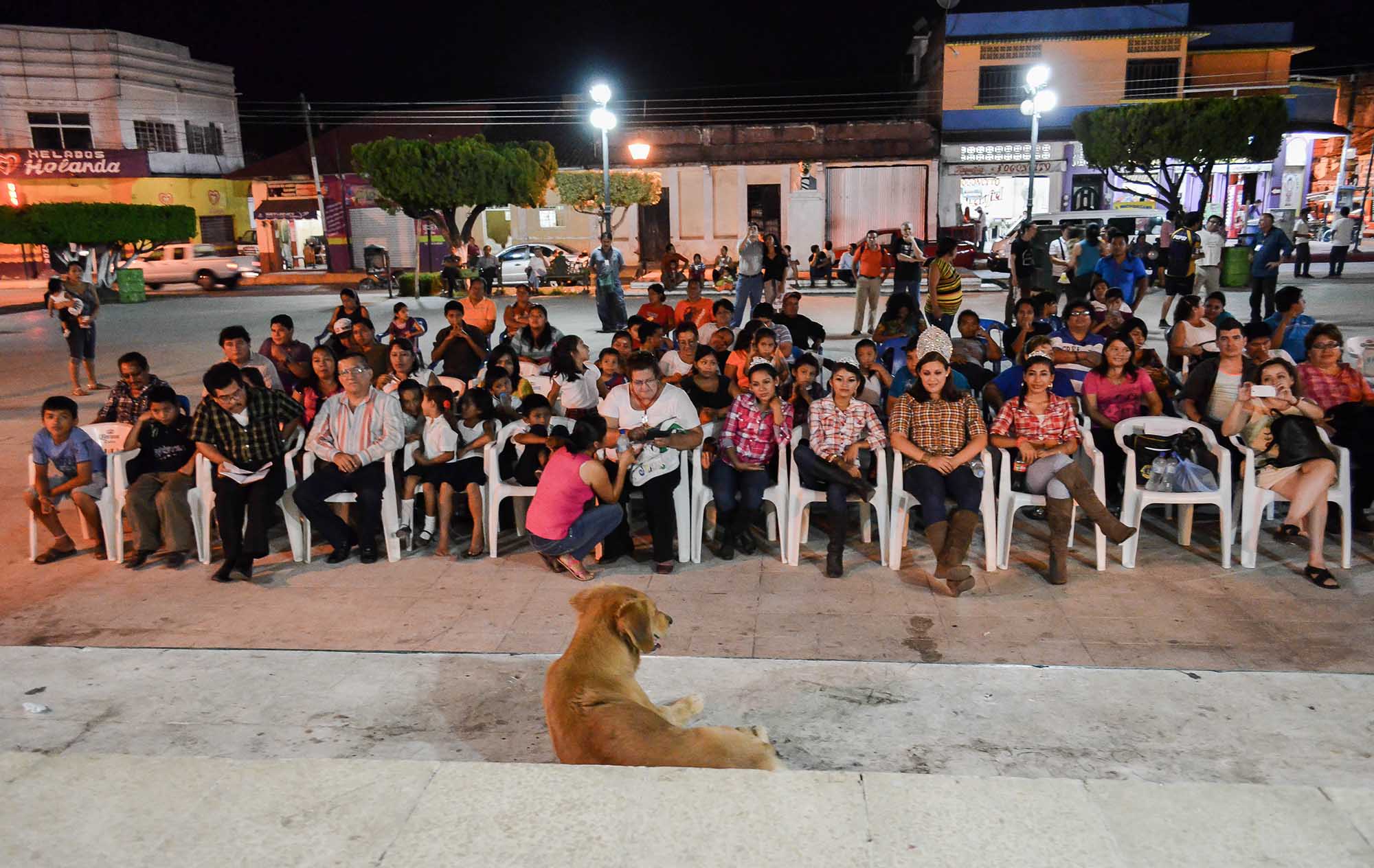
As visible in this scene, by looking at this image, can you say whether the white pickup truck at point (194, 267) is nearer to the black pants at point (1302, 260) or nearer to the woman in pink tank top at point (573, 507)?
the black pants at point (1302, 260)

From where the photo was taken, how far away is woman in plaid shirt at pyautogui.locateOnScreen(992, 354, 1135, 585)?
5.32 meters

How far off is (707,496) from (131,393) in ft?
12.5

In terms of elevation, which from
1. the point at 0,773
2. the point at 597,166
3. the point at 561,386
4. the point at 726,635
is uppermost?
the point at 597,166

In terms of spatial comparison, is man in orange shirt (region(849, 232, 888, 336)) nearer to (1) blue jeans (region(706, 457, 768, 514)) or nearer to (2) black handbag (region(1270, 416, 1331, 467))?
(1) blue jeans (region(706, 457, 768, 514))

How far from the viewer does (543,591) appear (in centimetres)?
538

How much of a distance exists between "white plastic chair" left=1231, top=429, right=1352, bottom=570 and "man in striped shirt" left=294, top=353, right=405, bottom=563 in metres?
4.75

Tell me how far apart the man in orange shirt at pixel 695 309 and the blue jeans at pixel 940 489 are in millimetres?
4773

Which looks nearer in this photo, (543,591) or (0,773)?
(0,773)

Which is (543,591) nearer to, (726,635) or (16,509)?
(726,635)

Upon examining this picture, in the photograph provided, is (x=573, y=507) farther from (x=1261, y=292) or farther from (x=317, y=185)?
(x=317, y=185)

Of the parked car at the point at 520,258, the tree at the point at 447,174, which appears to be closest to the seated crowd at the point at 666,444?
the tree at the point at 447,174

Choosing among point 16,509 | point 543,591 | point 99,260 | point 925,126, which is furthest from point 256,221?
point 543,591

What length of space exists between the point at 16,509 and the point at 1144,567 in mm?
7333

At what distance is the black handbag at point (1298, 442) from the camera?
17.6 feet
